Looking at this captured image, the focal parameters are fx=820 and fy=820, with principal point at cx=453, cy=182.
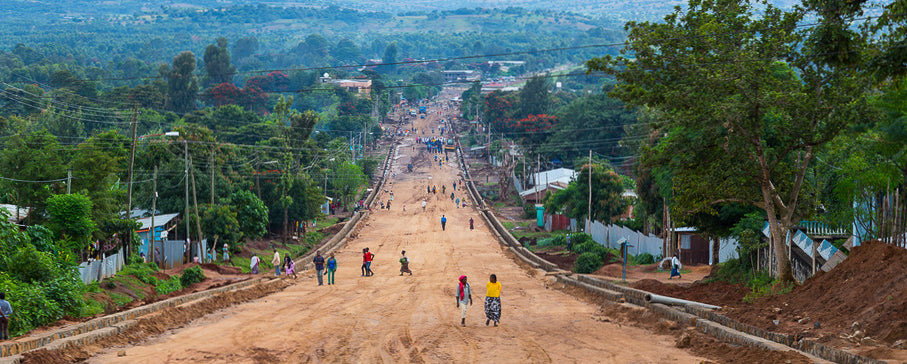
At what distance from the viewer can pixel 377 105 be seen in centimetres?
13762

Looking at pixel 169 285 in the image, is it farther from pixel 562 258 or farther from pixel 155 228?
pixel 562 258

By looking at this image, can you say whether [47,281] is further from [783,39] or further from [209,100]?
[209,100]

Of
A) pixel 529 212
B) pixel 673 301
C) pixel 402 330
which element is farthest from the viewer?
pixel 529 212

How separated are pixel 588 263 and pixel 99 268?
18797 millimetres

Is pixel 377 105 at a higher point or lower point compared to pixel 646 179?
higher

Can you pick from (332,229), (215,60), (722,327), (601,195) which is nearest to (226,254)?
(332,229)

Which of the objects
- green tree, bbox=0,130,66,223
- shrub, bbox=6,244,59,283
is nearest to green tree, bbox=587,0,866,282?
shrub, bbox=6,244,59,283

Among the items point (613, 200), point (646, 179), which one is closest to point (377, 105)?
point (613, 200)

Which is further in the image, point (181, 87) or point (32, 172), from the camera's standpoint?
point (181, 87)

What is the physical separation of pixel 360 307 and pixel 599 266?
591 inches

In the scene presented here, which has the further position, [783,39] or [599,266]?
[599,266]

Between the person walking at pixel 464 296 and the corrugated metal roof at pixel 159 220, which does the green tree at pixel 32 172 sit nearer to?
the corrugated metal roof at pixel 159 220

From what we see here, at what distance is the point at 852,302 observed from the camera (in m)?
13.5

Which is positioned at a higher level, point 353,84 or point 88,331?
point 353,84
